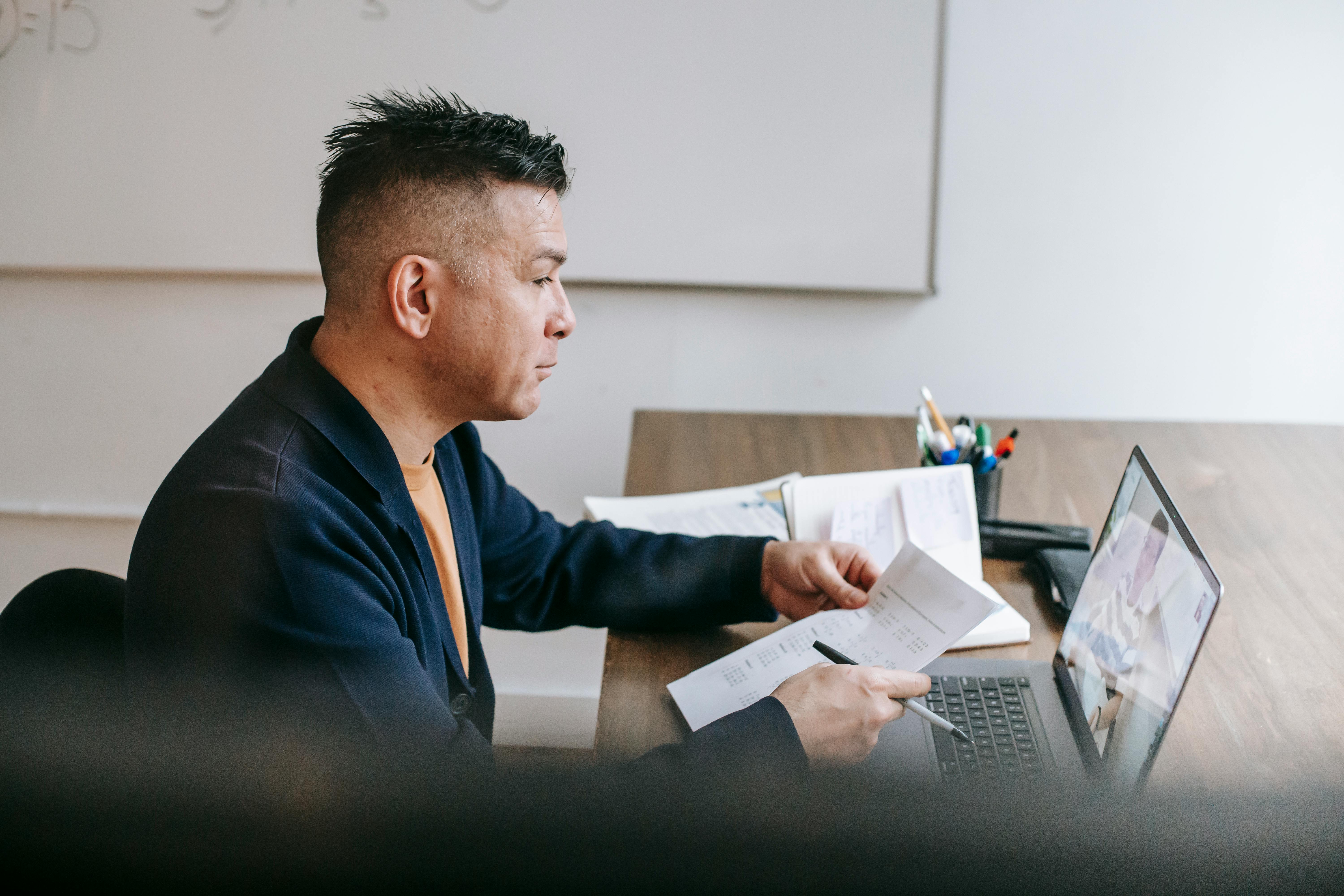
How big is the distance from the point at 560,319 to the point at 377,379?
196 millimetres

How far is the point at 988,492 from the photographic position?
1.22m

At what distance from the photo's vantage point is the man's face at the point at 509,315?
93 centimetres

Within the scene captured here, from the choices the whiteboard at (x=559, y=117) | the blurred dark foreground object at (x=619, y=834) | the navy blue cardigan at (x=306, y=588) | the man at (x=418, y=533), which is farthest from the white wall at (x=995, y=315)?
the blurred dark foreground object at (x=619, y=834)

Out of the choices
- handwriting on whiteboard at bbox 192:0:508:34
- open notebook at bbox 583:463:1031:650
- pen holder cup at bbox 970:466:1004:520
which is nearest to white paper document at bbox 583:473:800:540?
open notebook at bbox 583:463:1031:650

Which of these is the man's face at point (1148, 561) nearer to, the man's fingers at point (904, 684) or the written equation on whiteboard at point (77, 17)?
the man's fingers at point (904, 684)

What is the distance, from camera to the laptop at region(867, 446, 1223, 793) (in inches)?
27.1

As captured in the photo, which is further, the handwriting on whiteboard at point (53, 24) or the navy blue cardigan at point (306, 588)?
the handwriting on whiteboard at point (53, 24)

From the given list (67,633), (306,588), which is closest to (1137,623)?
(306,588)

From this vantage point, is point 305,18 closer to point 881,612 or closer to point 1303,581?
point 881,612

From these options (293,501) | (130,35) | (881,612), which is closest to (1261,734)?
(881,612)

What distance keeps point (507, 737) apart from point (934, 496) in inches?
51.7

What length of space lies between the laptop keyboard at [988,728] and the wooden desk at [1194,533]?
0.26 ft

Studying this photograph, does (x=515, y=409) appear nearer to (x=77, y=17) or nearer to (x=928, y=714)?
(x=928, y=714)

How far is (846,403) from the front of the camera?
192 centimetres
